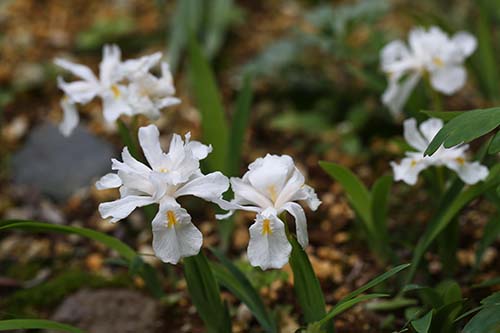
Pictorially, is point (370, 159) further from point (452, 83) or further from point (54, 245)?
point (54, 245)

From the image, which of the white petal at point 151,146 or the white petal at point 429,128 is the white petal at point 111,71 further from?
the white petal at point 429,128

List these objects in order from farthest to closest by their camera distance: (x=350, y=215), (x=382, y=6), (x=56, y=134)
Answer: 1. (x=56, y=134)
2. (x=382, y=6)
3. (x=350, y=215)

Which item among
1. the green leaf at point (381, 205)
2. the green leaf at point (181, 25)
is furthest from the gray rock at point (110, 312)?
the green leaf at point (181, 25)

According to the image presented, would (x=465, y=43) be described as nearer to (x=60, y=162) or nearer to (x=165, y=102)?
(x=165, y=102)

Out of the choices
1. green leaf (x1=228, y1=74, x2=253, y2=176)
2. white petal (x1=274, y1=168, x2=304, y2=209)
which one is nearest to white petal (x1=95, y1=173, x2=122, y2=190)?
white petal (x1=274, y1=168, x2=304, y2=209)

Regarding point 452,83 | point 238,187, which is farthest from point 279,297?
point 452,83

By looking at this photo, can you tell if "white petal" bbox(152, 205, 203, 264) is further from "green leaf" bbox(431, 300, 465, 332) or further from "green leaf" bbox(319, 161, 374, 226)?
"green leaf" bbox(431, 300, 465, 332)
